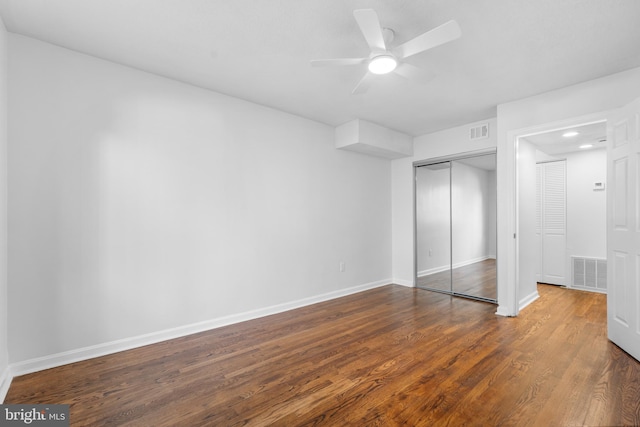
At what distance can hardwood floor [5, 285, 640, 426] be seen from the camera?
1816 millimetres

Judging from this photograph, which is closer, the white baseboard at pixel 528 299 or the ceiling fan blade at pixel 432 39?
the ceiling fan blade at pixel 432 39

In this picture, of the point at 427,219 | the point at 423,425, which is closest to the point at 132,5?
the point at 423,425

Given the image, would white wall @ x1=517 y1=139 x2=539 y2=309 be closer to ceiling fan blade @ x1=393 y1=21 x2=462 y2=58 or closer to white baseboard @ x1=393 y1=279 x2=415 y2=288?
white baseboard @ x1=393 y1=279 x2=415 y2=288

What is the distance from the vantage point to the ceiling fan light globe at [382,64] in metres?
2.12

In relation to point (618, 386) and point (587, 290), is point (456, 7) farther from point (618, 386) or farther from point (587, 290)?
point (587, 290)

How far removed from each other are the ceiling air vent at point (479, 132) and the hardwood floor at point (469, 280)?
6.21 ft

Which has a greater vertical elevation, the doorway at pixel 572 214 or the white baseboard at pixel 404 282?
the doorway at pixel 572 214

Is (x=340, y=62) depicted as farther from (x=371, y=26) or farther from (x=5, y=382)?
(x=5, y=382)

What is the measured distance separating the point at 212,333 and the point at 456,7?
11.8ft

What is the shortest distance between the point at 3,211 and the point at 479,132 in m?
5.29

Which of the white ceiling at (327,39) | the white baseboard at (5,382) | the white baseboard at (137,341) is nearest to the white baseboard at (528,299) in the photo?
the white ceiling at (327,39)

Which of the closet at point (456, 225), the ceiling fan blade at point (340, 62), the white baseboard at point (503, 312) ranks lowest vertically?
the white baseboard at point (503, 312)

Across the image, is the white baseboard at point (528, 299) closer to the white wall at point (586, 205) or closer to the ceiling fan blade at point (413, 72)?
the white wall at point (586, 205)

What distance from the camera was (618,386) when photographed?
6.86 feet
